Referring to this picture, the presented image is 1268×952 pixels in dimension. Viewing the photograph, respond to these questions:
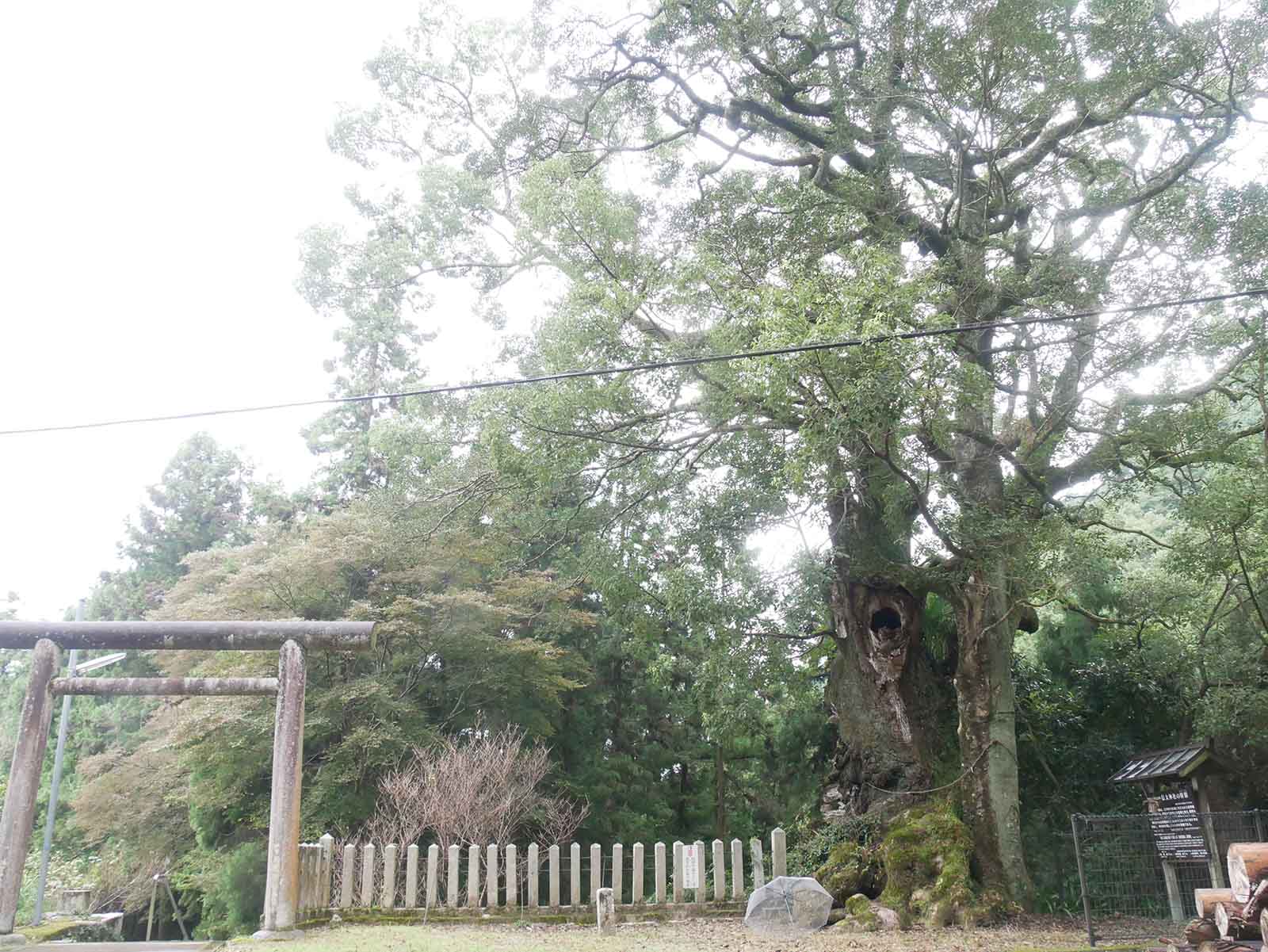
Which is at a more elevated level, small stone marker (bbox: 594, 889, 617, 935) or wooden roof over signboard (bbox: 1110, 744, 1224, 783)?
wooden roof over signboard (bbox: 1110, 744, 1224, 783)

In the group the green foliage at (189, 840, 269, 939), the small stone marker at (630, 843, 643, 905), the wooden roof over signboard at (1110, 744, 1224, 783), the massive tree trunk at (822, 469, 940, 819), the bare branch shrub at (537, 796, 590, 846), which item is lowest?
the green foliage at (189, 840, 269, 939)

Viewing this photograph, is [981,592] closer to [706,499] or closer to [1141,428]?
[1141,428]

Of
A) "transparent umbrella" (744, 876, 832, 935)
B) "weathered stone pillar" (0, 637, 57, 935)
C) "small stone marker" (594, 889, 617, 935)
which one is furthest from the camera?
"small stone marker" (594, 889, 617, 935)

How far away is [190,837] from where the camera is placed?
15.4 metres

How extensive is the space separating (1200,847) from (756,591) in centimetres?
481

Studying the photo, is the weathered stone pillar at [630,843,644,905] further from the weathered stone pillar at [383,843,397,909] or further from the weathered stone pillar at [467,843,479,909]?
the weathered stone pillar at [383,843,397,909]

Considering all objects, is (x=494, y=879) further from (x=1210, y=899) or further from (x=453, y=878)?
(x=1210, y=899)

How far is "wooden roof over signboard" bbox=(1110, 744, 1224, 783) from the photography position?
27.4 ft

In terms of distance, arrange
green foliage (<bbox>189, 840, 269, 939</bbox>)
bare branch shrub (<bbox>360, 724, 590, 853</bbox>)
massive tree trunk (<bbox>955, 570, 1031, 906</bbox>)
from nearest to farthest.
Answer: massive tree trunk (<bbox>955, 570, 1031, 906</bbox>), bare branch shrub (<bbox>360, 724, 590, 853</bbox>), green foliage (<bbox>189, 840, 269, 939</bbox>)

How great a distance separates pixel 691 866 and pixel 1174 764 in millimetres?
4805

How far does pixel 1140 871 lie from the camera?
8969mm

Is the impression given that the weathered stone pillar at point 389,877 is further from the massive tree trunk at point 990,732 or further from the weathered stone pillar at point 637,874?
the massive tree trunk at point 990,732

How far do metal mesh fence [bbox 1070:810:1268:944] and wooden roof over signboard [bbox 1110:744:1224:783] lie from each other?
48cm

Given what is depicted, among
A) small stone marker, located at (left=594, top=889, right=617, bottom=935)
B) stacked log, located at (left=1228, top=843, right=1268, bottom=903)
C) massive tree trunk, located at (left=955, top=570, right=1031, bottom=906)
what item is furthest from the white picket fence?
stacked log, located at (left=1228, top=843, right=1268, bottom=903)
